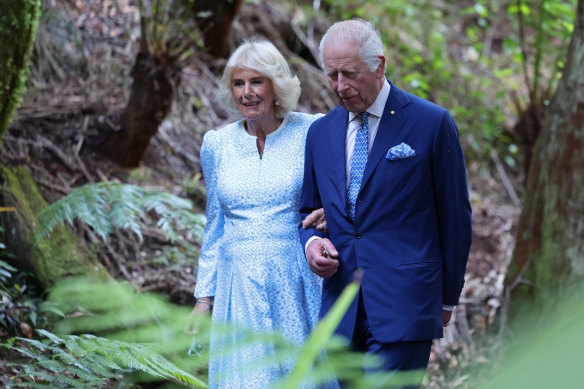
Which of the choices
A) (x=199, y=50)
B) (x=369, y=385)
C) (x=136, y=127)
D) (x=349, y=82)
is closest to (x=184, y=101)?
(x=199, y=50)

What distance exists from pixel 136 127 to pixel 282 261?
2.77 metres

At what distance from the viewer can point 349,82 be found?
253 cm

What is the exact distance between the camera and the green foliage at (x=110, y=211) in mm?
3744

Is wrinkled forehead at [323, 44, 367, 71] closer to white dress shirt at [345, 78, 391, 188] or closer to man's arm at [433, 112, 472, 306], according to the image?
white dress shirt at [345, 78, 391, 188]

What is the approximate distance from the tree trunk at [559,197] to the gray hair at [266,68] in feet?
8.39

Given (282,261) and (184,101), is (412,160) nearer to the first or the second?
(282,261)

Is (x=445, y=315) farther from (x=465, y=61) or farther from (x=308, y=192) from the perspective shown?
(x=465, y=61)

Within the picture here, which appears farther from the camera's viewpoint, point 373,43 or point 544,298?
point 544,298

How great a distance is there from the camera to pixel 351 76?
2.53m

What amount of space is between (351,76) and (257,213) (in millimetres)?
845

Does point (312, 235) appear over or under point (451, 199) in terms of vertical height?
under

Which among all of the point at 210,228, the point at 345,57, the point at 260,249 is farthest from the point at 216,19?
the point at 345,57

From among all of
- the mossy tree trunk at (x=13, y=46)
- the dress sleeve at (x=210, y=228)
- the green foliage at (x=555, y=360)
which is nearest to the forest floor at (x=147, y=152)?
the mossy tree trunk at (x=13, y=46)

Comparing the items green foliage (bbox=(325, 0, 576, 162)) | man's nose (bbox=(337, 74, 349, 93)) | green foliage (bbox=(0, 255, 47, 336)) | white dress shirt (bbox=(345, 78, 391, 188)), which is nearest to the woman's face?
white dress shirt (bbox=(345, 78, 391, 188))
